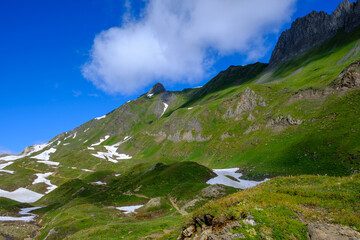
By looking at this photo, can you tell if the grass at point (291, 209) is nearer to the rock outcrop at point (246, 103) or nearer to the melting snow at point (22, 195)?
the rock outcrop at point (246, 103)

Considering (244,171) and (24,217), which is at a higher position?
(24,217)

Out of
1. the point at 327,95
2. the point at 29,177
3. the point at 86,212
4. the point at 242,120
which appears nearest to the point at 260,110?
the point at 242,120

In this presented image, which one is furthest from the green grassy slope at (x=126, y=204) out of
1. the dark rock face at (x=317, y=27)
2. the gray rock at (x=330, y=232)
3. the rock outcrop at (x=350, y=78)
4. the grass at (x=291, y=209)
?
the dark rock face at (x=317, y=27)

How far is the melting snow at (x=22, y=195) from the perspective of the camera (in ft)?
320

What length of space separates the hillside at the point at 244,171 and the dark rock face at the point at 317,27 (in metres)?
0.87

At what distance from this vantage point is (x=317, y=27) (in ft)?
544

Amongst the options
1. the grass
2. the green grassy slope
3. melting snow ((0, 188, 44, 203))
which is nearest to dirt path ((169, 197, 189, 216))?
the green grassy slope

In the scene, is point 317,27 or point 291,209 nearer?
point 291,209

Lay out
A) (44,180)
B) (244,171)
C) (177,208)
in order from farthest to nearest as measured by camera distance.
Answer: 1. (44,180)
2. (244,171)
3. (177,208)

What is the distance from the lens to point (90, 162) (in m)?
165

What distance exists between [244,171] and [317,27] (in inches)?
5955

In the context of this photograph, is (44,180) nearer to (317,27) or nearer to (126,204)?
(126,204)

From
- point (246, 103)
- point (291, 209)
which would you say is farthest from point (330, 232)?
point (246, 103)

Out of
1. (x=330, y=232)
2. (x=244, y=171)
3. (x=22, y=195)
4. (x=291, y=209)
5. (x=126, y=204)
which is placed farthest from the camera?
(x=22, y=195)
